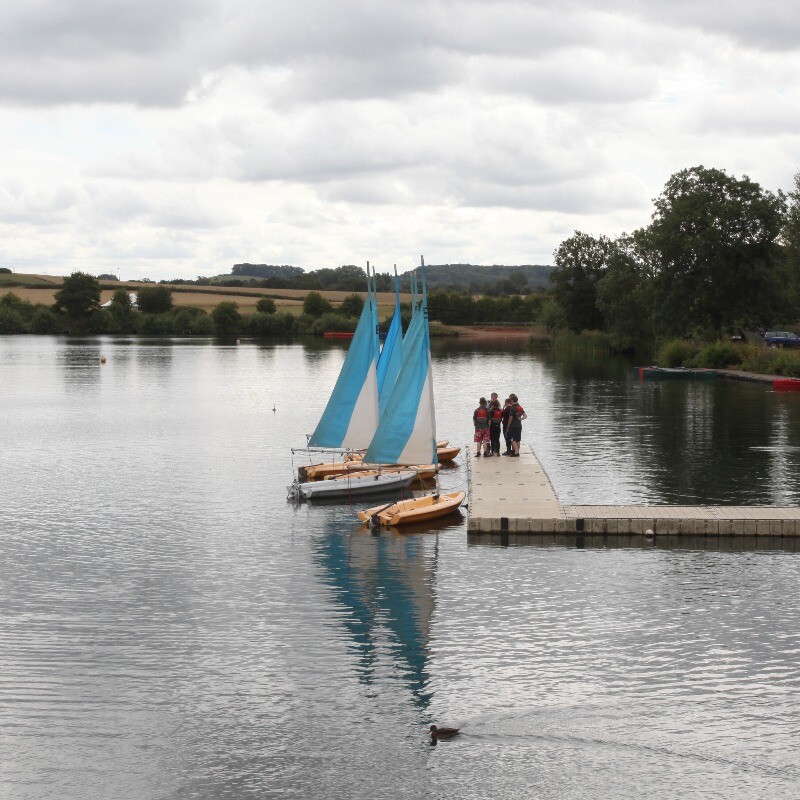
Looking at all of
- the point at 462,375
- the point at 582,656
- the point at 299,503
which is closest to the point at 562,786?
the point at 582,656

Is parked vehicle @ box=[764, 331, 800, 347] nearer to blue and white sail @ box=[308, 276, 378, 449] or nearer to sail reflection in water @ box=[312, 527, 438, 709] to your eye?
blue and white sail @ box=[308, 276, 378, 449]

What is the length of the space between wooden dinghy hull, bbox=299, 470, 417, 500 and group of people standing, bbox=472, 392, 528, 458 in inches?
188

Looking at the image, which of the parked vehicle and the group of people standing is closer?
the group of people standing

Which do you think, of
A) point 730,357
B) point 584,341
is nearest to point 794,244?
point 730,357

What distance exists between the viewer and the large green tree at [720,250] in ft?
334

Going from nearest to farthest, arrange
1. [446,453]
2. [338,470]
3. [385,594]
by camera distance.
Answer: [385,594] → [338,470] → [446,453]

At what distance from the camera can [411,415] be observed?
35.6 metres

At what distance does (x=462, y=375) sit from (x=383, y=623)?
246 ft

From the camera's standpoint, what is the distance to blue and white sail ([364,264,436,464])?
115ft

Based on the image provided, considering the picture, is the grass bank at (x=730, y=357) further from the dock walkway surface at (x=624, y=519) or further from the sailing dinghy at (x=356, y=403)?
the dock walkway surface at (x=624, y=519)

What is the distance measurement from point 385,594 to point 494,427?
54.9 ft

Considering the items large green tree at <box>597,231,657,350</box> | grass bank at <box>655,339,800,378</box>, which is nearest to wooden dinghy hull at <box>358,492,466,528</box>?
grass bank at <box>655,339,800,378</box>

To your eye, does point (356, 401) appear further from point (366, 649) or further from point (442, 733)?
point (442, 733)

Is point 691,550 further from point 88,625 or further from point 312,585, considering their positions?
point 88,625
